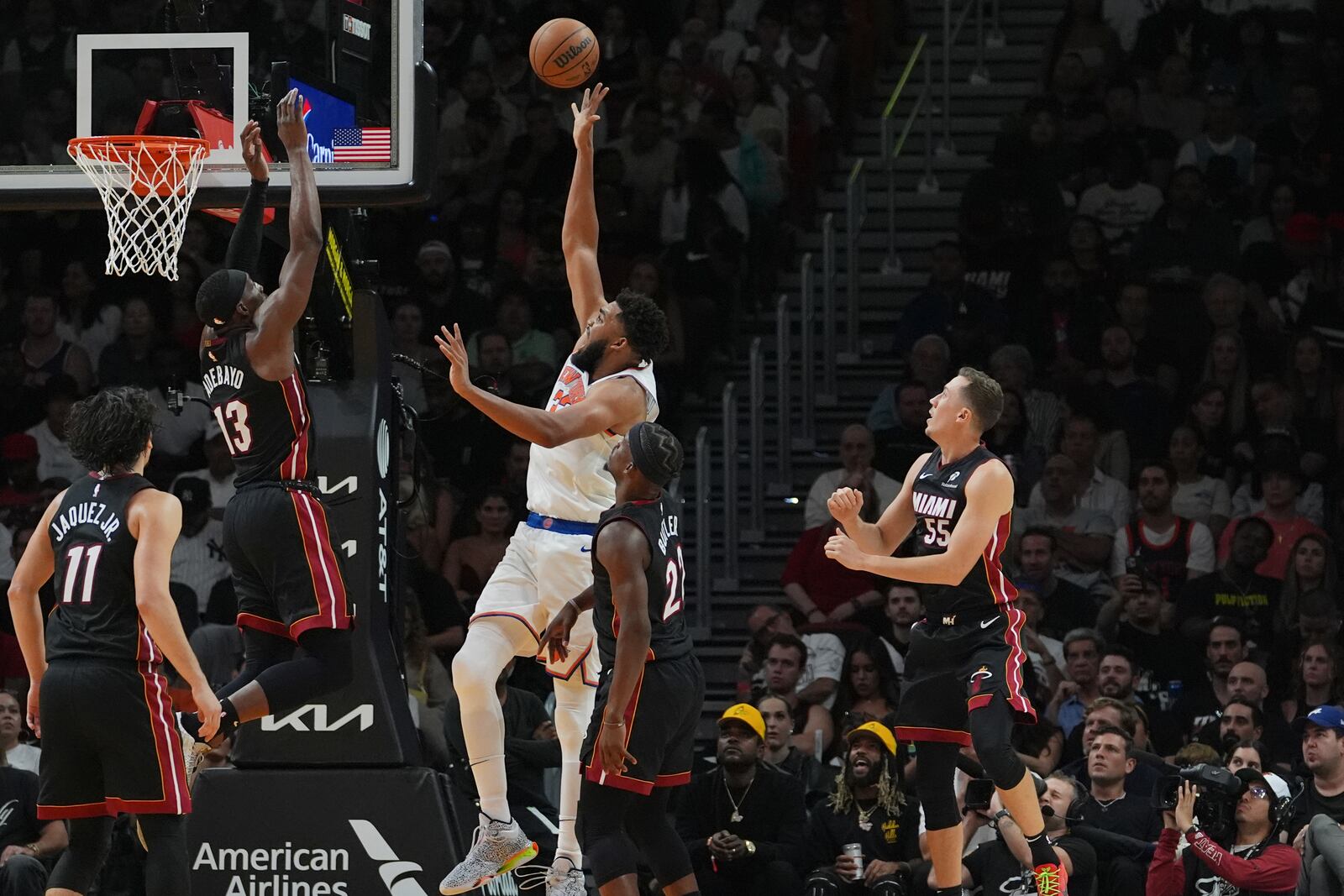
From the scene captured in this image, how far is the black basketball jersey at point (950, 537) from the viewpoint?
8.74 metres

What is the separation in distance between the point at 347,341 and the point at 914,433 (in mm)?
5541

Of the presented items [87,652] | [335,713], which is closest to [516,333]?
[335,713]

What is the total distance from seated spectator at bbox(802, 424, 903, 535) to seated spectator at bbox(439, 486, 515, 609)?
1.98 meters

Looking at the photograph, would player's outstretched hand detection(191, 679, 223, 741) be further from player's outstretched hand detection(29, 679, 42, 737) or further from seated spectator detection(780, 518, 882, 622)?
seated spectator detection(780, 518, 882, 622)

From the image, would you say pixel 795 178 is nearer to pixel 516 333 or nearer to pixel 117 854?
pixel 516 333

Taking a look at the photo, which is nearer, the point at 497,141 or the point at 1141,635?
the point at 1141,635

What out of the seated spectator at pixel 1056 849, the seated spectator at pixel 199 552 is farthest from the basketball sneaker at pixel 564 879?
the seated spectator at pixel 199 552

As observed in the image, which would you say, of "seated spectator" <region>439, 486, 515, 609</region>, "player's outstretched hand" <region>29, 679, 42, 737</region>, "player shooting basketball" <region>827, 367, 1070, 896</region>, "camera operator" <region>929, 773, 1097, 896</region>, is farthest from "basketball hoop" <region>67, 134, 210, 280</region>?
"seated spectator" <region>439, 486, 515, 609</region>

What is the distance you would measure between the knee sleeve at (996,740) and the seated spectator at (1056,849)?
4.59 feet

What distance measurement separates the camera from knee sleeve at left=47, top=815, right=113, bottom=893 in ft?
→ 26.5

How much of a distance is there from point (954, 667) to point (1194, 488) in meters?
5.67

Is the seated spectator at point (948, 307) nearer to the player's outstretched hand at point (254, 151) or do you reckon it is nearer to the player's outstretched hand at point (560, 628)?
the player's outstretched hand at point (560, 628)

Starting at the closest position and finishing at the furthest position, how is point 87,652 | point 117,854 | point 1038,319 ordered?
point 87,652, point 117,854, point 1038,319

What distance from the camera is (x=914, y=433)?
570 inches
